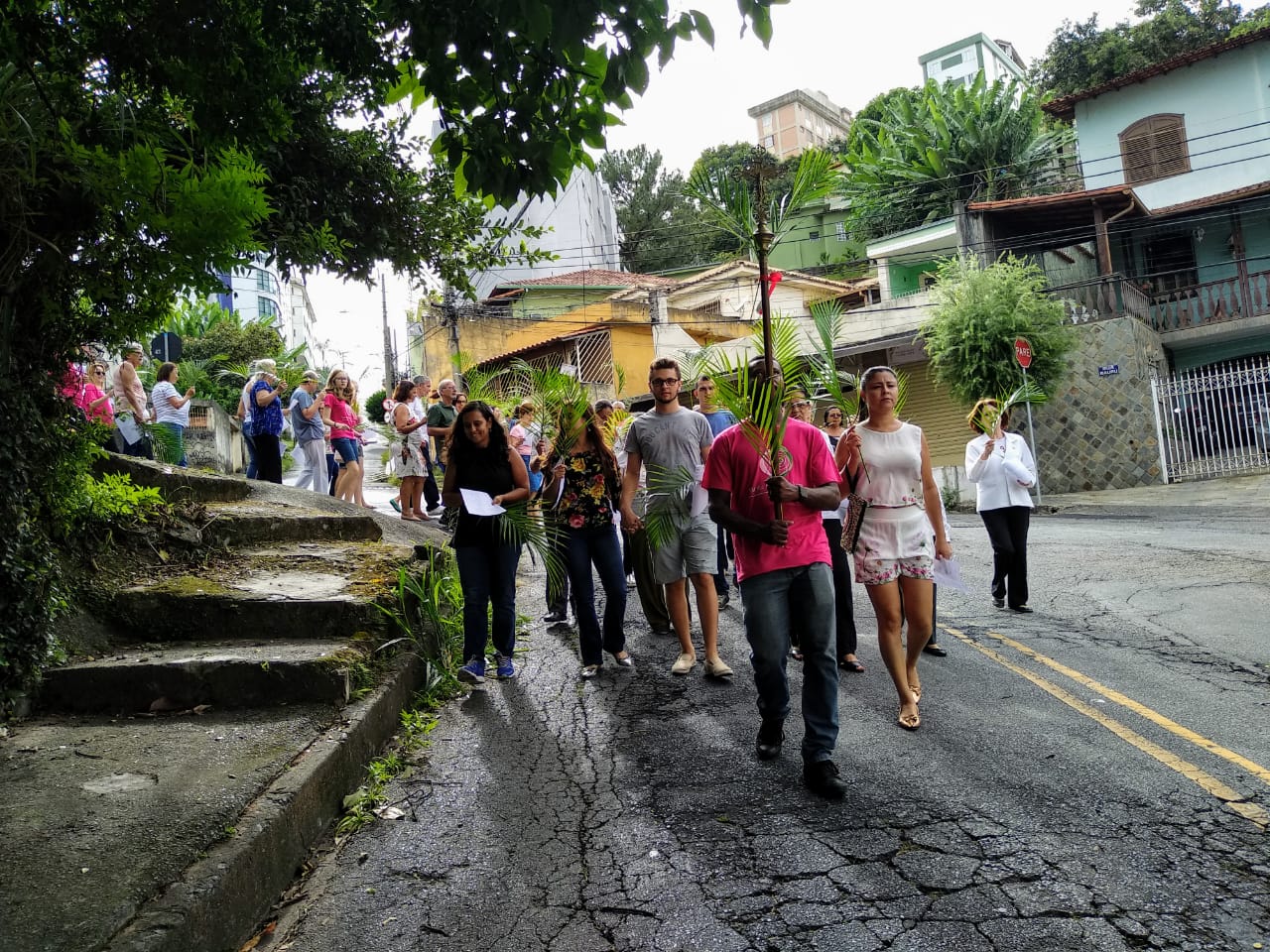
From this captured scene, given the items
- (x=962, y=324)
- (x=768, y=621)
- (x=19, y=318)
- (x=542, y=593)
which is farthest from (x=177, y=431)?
(x=962, y=324)

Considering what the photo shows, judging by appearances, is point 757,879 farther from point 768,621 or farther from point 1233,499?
point 1233,499

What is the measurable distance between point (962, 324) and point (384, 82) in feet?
57.5

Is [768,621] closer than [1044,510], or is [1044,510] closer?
[768,621]

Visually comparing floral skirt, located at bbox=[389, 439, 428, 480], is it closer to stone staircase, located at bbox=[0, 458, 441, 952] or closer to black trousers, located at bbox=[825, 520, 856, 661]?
stone staircase, located at bbox=[0, 458, 441, 952]

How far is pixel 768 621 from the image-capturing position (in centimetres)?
454

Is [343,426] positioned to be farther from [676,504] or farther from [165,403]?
[676,504]

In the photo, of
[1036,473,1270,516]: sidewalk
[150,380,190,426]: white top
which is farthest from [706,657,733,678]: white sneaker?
[1036,473,1270,516]: sidewalk

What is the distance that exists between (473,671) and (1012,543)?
4.40 meters

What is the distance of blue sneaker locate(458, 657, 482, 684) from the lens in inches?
256

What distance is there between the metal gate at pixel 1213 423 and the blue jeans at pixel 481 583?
1680cm

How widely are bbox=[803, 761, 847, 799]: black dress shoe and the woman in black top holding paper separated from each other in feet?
9.27

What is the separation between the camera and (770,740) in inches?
186

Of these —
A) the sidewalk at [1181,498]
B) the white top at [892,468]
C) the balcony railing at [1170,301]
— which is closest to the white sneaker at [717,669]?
the white top at [892,468]

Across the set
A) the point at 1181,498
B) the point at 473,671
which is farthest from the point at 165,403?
the point at 1181,498
